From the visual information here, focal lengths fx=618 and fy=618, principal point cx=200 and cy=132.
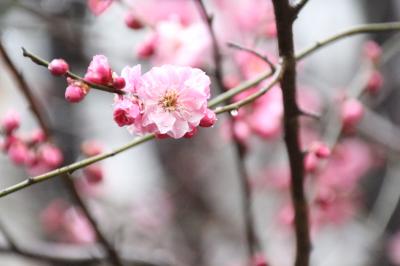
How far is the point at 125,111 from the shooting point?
0.70m

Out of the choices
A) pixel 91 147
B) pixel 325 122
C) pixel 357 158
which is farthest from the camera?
pixel 357 158

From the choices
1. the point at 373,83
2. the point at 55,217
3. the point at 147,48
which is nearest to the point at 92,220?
the point at 147,48

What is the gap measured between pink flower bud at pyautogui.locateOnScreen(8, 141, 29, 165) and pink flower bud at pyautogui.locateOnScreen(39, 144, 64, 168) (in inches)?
1.1

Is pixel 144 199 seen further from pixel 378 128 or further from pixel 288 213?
pixel 378 128

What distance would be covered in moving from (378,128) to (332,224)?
0.47 metres

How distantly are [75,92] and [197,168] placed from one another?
2.46 m

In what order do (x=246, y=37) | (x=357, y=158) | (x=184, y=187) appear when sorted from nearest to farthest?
(x=246, y=37) → (x=357, y=158) → (x=184, y=187)

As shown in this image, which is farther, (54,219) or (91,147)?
(54,219)

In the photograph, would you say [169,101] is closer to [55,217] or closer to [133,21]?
[133,21]

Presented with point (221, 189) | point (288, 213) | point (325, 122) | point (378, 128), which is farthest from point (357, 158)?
point (221, 189)

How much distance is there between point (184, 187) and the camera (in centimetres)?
306

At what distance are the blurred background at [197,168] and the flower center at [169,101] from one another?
1350 mm

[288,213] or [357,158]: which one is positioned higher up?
[357,158]

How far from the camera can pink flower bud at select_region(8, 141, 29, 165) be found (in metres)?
1.13
